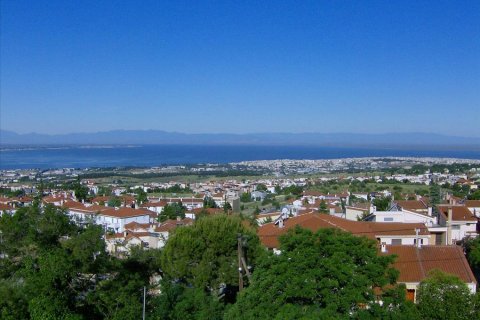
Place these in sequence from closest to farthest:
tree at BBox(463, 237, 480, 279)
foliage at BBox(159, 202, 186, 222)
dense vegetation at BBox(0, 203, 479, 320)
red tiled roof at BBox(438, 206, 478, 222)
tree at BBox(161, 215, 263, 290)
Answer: dense vegetation at BBox(0, 203, 479, 320)
tree at BBox(161, 215, 263, 290)
tree at BBox(463, 237, 480, 279)
red tiled roof at BBox(438, 206, 478, 222)
foliage at BBox(159, 202, 186, 222)

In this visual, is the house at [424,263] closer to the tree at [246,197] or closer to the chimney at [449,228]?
the chimney at [449,228]

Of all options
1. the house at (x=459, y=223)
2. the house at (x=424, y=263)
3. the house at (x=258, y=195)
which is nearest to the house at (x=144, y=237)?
the house at (x=459, y=223)

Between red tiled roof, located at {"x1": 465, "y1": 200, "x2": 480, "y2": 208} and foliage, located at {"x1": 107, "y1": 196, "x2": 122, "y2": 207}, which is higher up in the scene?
red tiled roof, located at {"x1": 465, "y1": 200, "x2": 480, "y2": 208}

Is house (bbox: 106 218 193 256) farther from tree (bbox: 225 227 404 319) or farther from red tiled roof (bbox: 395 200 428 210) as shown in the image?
tree (bbox: 225 227 404 319)

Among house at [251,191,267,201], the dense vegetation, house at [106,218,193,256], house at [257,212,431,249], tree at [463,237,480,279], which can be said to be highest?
the dense vegetation

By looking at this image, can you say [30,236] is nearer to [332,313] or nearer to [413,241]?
[332,313]

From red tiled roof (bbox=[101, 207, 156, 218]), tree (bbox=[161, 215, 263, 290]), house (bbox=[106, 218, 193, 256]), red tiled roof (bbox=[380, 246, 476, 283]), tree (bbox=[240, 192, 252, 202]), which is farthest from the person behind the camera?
tree (bbox=[240, 192, 252, 202])

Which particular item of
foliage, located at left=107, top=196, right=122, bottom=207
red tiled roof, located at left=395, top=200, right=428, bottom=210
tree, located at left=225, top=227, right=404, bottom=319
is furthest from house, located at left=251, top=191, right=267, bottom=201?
tree, located at left=225, top=227, right=404, bottom=319

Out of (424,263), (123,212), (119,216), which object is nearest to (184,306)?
(424,263)
